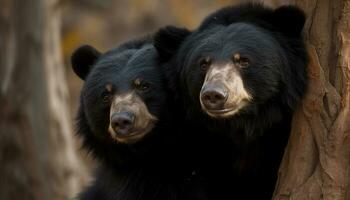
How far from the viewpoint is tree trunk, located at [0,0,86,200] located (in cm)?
984

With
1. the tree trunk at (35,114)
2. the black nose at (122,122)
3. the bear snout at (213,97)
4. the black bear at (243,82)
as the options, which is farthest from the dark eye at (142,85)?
the tree trunk at (35,114)

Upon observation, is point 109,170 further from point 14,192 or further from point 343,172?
point 14,192

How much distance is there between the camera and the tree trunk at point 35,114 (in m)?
9.84

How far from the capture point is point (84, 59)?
690cm

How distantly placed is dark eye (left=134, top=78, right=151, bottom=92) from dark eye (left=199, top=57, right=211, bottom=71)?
0.53 meters

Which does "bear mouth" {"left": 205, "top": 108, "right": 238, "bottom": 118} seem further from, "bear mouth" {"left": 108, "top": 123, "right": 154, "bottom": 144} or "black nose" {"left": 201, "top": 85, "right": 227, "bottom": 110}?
"bear mouth" {"left": 108, "top": 123, "right": 154, "bottom": 144}

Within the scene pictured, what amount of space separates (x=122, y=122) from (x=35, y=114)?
4215 millimetres

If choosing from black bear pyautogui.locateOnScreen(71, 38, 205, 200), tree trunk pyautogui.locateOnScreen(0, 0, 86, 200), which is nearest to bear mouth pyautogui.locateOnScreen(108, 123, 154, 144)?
black bear pyautogui.locateOnScreen(71, 38, 205, 200)

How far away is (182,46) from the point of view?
6.24m

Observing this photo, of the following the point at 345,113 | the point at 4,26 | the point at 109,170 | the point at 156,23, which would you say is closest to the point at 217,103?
the point at 345,113

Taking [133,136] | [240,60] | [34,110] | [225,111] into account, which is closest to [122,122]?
[133,136]

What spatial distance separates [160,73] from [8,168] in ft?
14.8

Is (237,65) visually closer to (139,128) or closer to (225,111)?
(225,111)

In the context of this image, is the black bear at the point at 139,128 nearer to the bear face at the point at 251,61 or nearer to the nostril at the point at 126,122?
the nostril at the point at 126,122
